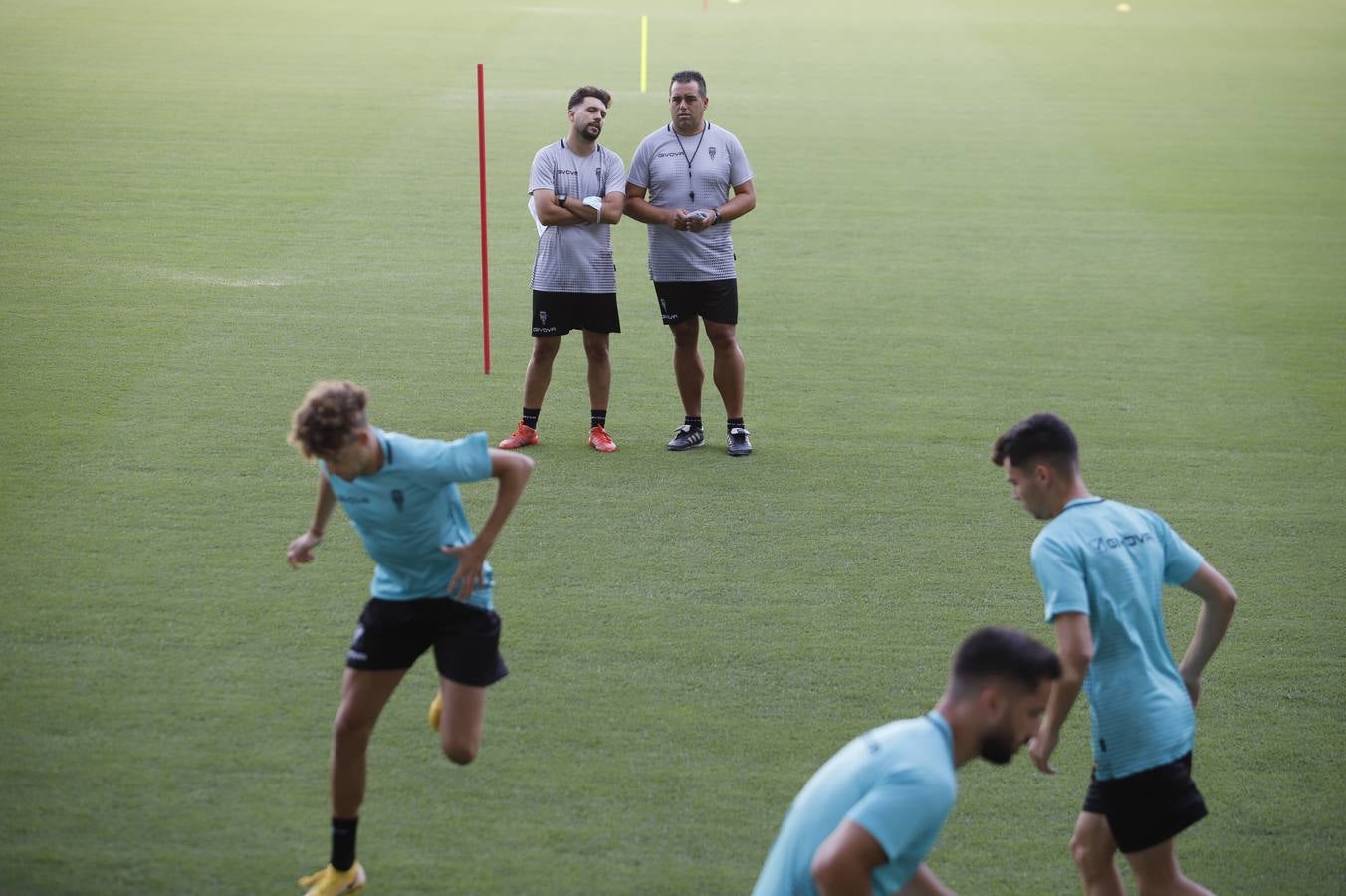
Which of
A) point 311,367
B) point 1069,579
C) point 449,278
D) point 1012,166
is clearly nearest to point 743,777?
point 1069,579

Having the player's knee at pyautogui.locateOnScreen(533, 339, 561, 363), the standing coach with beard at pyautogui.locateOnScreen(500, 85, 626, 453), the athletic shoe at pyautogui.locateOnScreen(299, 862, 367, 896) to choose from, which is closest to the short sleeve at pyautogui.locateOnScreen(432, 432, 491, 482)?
the athletic shoe at pyautogui.locateOnScreen(299, 862, 367, 896)

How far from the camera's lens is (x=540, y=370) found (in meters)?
8.30

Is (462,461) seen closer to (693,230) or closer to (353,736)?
(353,736)

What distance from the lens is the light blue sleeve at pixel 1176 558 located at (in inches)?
156

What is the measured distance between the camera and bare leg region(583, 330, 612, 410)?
27.3ft

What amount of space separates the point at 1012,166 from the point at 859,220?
11.6 ft

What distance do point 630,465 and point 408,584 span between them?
12.8ft

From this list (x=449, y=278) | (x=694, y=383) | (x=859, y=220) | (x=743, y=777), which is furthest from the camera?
(x=859, y=220)

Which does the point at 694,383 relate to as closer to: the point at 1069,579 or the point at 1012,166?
the point at 1069,579

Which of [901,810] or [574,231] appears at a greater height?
[574,231]

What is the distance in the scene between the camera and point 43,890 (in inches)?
169

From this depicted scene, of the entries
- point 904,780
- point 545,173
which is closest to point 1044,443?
point 904,780

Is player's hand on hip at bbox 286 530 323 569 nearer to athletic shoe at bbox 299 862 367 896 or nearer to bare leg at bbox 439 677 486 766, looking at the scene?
bare leg at bbox 439 677 486 766

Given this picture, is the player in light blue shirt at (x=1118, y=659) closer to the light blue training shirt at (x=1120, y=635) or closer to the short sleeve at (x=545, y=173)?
the light blue training shirt at (x=1120, y=635)
